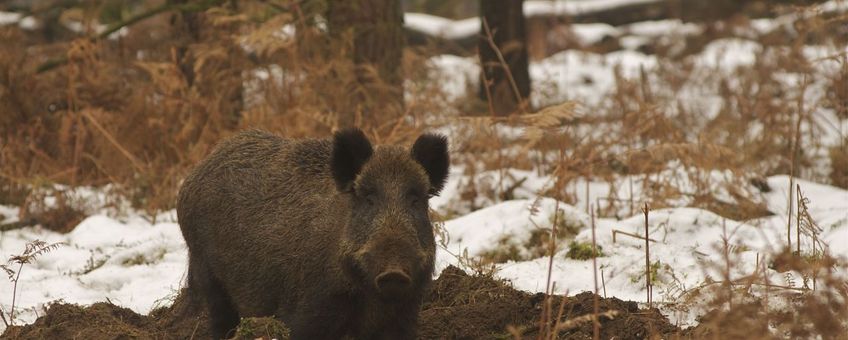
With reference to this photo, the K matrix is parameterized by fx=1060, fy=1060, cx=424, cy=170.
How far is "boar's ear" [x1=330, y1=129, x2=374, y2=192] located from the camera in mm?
5007

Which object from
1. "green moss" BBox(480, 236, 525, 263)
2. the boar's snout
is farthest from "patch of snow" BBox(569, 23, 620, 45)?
the boar's snout

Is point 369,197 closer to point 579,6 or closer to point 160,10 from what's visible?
point 160,10

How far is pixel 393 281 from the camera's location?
4.43 m

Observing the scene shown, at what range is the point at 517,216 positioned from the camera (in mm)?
7812

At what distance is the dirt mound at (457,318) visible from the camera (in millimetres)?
5398

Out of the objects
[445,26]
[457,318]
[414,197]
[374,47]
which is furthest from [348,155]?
[445,26]

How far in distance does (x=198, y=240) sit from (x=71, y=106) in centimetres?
453

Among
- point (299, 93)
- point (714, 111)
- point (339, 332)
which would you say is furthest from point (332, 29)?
point (714, 111)

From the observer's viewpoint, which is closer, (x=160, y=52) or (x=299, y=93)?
(x=299, y=93)

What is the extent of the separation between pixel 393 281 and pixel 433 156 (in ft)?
2.97

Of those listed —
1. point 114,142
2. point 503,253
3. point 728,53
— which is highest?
point 114,142

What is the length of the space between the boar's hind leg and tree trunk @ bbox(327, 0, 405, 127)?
11.9 ft

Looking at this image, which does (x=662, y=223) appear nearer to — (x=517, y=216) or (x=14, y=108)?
(x=517, y=216)

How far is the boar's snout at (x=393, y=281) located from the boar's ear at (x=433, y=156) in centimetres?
77
